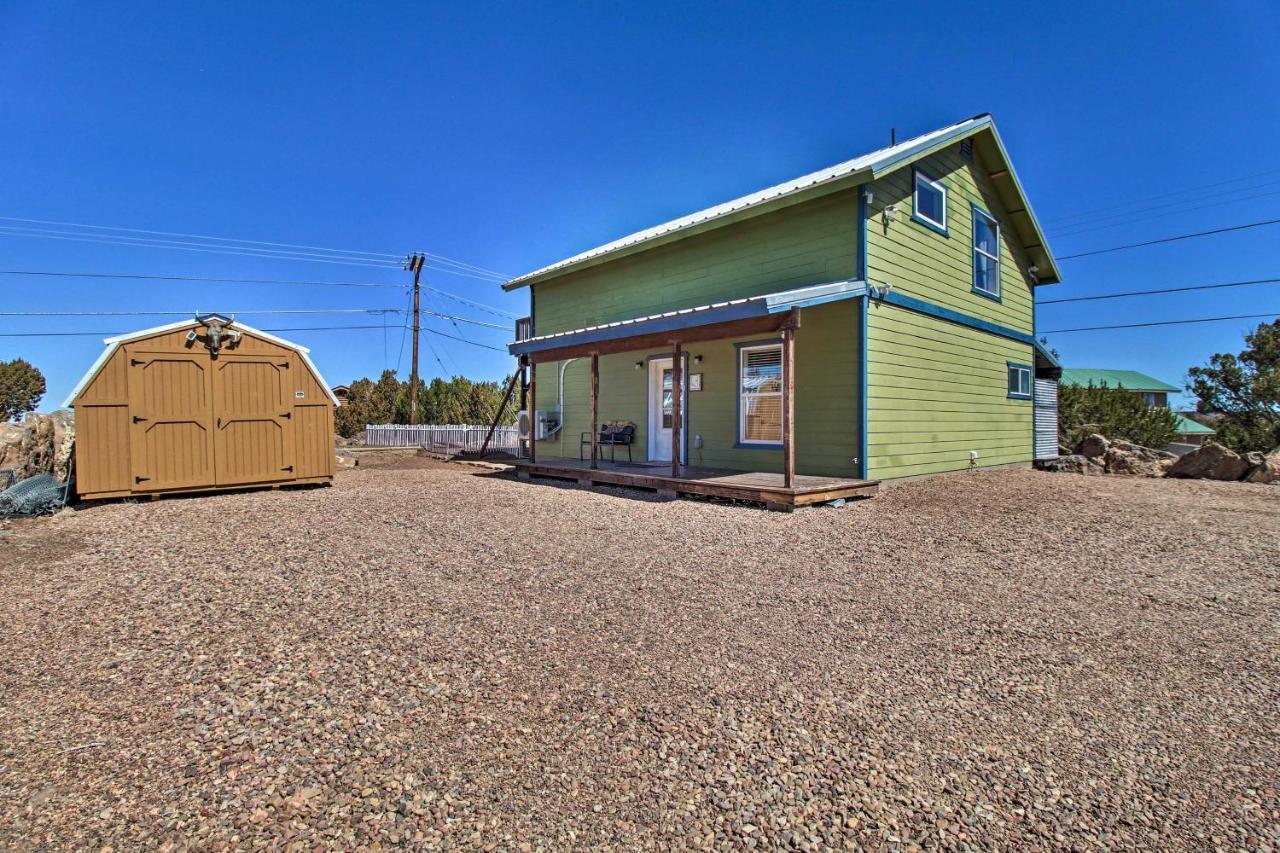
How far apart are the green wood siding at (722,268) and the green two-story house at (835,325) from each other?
0.03 meters

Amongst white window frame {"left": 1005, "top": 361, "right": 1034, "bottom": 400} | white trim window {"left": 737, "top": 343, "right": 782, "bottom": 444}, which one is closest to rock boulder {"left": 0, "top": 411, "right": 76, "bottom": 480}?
white trim window {"left": 737, "top": 343, "right": 782, "bottom": 444}

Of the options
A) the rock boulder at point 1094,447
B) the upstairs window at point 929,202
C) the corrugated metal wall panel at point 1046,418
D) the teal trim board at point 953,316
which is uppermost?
the upstairs window at point 929,202

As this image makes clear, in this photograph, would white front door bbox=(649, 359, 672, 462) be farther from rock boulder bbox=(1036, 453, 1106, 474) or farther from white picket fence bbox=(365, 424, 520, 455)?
white picket fence bbox=(365, 424, 520, 455)

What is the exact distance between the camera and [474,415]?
86.6 feet

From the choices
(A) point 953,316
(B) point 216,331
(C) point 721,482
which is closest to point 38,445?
(B) point 216,331

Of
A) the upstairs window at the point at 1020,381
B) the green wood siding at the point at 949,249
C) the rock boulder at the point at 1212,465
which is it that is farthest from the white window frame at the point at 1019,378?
the rock boulder at the point at 1212,465

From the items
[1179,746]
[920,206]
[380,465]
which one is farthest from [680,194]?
[1179,746]

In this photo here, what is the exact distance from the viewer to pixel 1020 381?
42.6ft

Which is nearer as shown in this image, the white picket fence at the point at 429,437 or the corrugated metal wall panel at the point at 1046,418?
the corrugated metal wall panel at the point at 1046,418

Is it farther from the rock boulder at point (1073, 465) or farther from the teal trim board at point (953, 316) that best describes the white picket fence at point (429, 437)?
the rock boulder at point (1073, 465)

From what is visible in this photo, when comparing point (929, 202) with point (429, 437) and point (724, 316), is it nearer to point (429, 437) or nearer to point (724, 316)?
point (724, 316)

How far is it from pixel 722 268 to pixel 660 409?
2.98 metres

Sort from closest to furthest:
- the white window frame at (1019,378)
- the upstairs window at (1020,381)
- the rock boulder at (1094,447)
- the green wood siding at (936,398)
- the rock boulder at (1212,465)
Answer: the green wood siding at (936,398)
the rock boulder at (1212,465)
the white window frame at (1019,378)
the upstairs window at (1020,381)
the rock boulder at (1094,447)

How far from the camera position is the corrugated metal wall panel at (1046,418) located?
1354 centimetres
